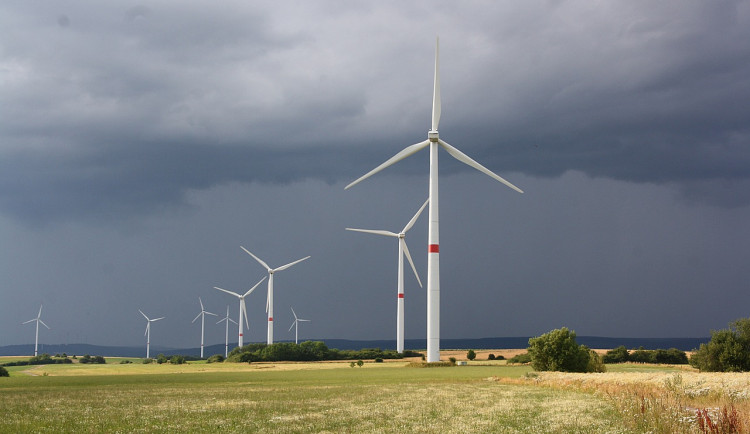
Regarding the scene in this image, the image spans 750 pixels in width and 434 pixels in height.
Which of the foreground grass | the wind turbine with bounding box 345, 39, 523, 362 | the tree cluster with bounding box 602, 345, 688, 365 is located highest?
the wind turbine with bounding box 345, 39, 523, 362

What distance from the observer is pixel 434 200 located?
10106 centimetres

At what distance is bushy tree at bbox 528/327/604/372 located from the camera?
72.9 meters

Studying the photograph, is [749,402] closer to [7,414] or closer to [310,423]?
[310,423]

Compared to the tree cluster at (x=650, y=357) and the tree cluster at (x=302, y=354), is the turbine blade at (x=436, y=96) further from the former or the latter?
the tree cluster at (x=302, y=354)

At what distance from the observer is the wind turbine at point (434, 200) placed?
98.1 m

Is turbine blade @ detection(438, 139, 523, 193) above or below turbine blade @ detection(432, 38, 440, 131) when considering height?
below

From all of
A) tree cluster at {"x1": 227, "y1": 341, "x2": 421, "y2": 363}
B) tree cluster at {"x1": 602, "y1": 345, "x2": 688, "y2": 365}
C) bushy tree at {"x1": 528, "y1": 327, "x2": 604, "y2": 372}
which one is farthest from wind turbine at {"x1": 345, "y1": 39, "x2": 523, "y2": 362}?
tree cluster at {"x1": 227, "y1": 341, "x2": 421, "y2": 363}

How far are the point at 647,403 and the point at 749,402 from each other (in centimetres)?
525

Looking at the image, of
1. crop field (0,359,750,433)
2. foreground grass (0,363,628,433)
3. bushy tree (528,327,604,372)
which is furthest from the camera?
bushy tree (528,327,604,372)

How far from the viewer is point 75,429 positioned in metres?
28.6

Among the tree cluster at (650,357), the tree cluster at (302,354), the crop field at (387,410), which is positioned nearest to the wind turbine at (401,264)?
the tree cluster at (302,354)

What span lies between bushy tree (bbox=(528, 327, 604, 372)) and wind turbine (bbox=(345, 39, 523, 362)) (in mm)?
24628

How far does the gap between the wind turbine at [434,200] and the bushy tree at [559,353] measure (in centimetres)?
2463

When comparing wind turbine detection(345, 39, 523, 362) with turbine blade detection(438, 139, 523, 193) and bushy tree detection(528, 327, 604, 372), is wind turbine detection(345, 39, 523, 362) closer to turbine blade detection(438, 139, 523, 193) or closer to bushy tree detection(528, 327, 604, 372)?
turbine blade detection(438, 139, 523, 193)
